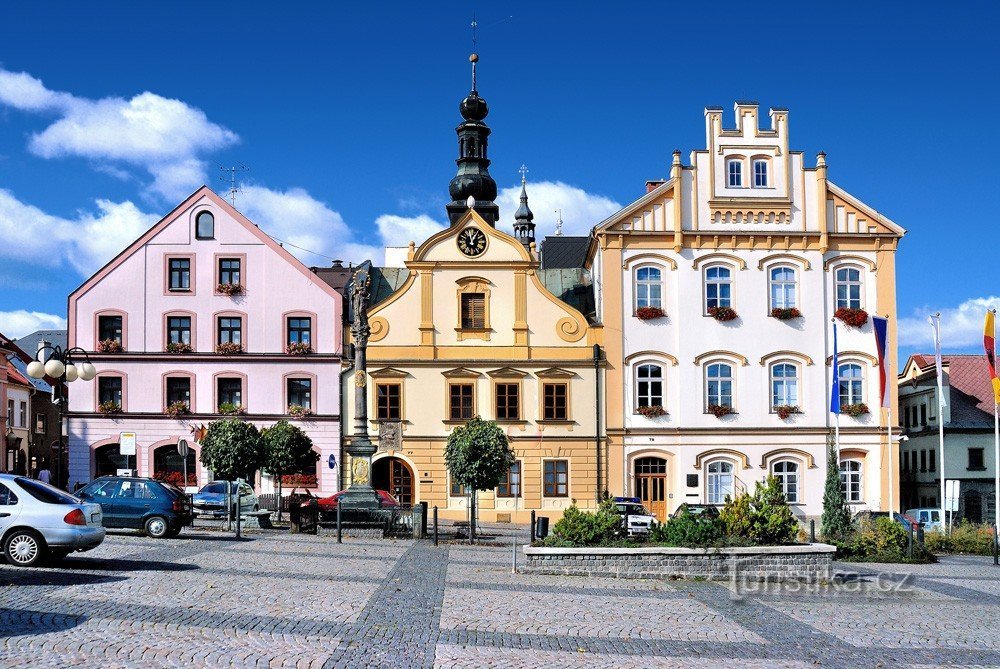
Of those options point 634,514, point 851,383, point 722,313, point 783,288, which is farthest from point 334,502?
point 851,383

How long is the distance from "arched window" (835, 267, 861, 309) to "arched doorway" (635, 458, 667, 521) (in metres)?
9.25

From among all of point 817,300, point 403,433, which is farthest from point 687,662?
point 817,300

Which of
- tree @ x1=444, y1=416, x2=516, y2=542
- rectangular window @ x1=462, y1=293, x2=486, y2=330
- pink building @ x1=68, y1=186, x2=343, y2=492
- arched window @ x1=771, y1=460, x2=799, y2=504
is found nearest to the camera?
tree @ x1=444, y1=416, x2=516, y2=542

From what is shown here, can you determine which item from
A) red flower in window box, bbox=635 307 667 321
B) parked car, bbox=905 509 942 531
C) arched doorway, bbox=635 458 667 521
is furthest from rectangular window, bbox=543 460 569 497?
parked car, bbox=905 509 942 531

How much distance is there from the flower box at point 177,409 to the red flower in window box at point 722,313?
19840mm

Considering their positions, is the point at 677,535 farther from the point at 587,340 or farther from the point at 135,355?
the point at 135,355

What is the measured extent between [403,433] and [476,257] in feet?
23.3

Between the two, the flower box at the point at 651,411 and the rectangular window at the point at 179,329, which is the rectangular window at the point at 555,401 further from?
the rectangular window at the point at 179,329

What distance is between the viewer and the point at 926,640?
14.9 m

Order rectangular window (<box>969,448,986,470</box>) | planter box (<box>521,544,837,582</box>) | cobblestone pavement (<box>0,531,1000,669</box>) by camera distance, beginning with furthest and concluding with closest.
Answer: rectangular window (<box>969,448,986,470</box>) → planter box (<box>521,544,837,582</box>) → cobblestone pavement (<box>0,531,1000,669</box>)

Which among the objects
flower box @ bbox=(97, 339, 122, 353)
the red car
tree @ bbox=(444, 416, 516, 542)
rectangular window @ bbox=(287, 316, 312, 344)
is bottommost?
the red car

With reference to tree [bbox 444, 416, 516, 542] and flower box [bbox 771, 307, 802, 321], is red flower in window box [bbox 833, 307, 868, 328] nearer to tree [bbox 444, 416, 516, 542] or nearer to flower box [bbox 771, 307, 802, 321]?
flower box [bbox 771, 307, 802, 321]

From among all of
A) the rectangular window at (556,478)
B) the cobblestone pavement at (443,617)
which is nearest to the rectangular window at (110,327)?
the rectangular window at (556,478)

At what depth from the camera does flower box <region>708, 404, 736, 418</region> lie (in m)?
41.6
